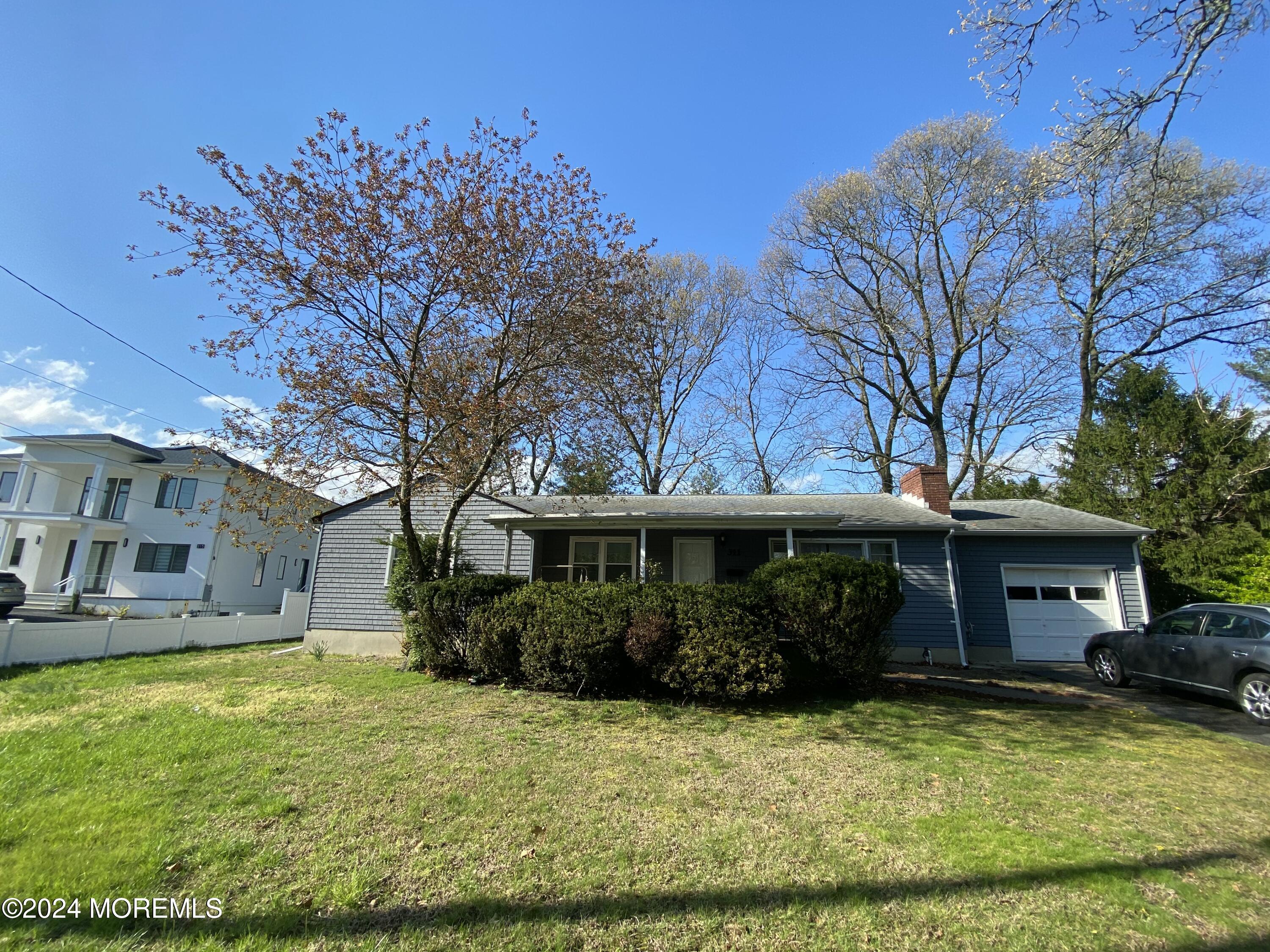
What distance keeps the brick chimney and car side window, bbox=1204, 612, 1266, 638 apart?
18.0ft

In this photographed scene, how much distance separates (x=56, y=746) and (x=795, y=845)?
6.81 meters

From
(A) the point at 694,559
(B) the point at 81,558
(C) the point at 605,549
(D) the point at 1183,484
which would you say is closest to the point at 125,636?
(C) the point at 605,549

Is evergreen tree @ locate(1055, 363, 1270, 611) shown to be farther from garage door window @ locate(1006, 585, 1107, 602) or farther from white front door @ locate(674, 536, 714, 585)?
white front door @ locate(674, 536, 714, 585)

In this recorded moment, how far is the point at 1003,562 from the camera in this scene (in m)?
13.1

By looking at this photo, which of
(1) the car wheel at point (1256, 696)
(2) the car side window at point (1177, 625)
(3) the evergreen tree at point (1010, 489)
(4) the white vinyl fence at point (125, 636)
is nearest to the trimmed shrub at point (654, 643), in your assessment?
(1) the car wheel at point (1256, 696)

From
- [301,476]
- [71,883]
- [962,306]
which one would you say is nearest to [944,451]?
[962,306]

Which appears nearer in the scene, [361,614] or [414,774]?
[414,774]

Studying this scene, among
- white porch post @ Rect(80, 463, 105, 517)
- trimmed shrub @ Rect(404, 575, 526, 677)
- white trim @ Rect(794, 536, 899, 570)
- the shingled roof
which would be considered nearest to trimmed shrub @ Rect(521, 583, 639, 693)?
trimmed shrub @ Rect(404, 575, 526, 677)

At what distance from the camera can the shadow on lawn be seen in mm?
2729

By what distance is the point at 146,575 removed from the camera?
22141 mm

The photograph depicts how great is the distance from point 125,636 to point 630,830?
13.7 m

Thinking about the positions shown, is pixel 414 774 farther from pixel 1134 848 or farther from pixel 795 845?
pixel 1134 848

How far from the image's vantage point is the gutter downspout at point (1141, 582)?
40.6ft

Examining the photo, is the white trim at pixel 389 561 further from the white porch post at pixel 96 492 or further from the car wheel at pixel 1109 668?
the white porch post at pixel 96 492
